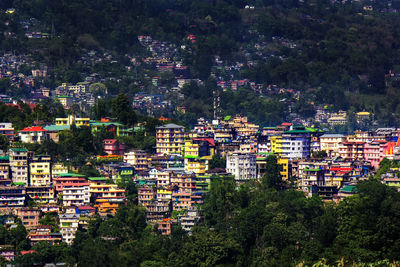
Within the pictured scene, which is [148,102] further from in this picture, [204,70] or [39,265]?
[39,265]

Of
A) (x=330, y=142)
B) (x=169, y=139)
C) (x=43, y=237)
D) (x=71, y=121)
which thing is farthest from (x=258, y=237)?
(x=71, y=121)

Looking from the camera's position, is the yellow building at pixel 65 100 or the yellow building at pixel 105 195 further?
the yellow building at pixel 65 100

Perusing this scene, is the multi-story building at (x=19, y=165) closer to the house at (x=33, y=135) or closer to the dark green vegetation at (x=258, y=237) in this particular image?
the house at (x=33, y=135)

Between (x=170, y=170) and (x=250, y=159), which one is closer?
(x=170, y=170)

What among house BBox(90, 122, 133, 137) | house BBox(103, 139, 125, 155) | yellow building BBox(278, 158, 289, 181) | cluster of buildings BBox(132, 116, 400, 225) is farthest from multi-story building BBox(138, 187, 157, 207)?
house BBox(90, 122, 133, 137)

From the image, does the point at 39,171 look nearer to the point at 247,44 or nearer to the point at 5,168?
the point at 5,168

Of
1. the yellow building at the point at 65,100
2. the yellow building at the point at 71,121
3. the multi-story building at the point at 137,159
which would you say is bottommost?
the multi-story building at the point at 137,159

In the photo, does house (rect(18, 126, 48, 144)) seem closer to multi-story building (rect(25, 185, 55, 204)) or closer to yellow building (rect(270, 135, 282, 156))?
multi-story building (rect(25, 185, 55, 204))

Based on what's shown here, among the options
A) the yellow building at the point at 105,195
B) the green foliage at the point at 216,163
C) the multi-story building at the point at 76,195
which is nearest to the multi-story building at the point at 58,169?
the yellow building at the point at 105,195
